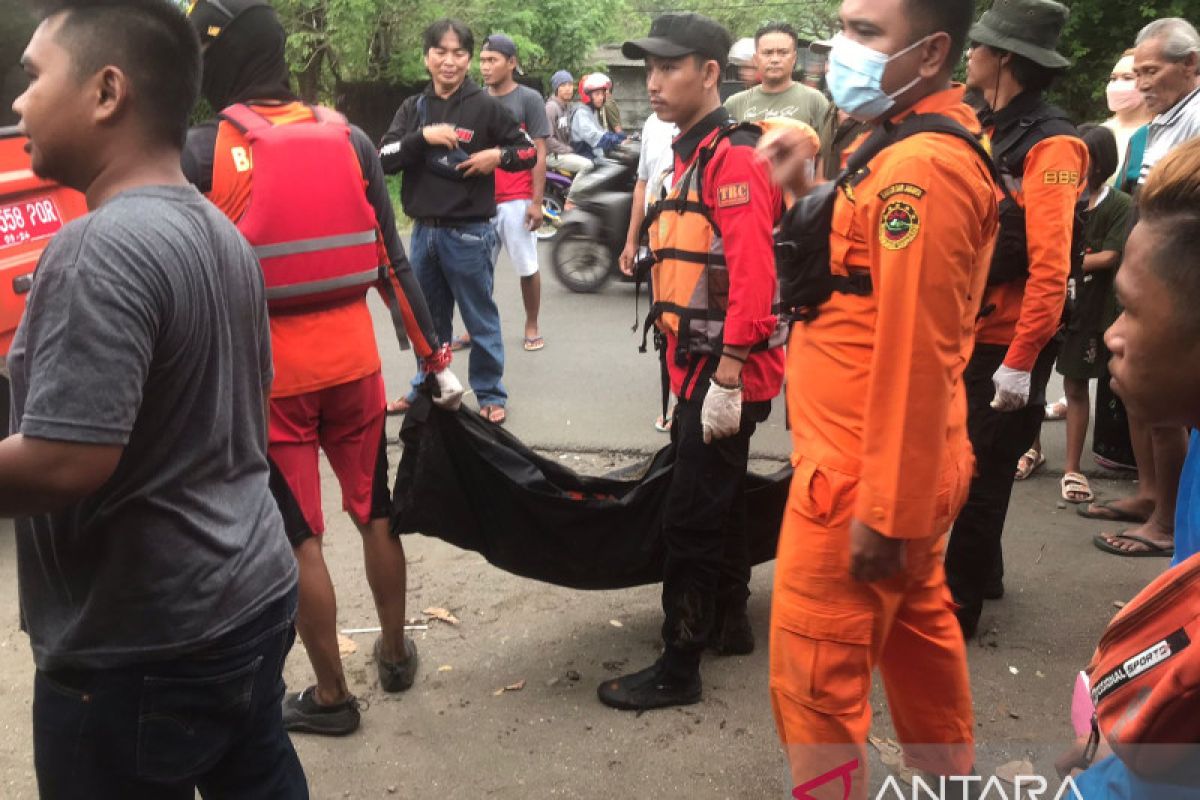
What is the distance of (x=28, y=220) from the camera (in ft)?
15.0

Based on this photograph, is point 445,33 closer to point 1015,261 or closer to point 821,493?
point 1015,261

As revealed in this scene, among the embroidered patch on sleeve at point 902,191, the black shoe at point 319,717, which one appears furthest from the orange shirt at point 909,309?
the black shoe at point 319,717

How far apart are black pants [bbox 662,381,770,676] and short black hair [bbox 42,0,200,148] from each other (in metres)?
1.85

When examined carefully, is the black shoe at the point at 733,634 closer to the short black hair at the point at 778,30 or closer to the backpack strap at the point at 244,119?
the backpack strap at the point at 244,119

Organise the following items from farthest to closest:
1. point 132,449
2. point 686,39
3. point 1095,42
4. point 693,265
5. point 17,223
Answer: point 1095,42, point 17,223, point 686,39, point 693,265, point 132,449

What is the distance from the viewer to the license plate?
445cm

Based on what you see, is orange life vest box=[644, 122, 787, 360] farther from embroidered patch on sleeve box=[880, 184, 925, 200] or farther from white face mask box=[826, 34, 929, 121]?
embroidered patch on sleeve box=[880, 184, 925, 200]

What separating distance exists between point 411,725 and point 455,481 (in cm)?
80

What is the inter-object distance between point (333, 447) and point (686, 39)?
168 cm

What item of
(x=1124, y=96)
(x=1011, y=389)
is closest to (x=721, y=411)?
(x=1011, y=389)

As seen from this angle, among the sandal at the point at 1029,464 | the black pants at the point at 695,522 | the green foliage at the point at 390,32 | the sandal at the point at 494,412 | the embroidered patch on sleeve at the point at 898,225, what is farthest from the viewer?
the green foliage at the point at 390,32

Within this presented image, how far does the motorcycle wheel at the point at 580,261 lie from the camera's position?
10.1m

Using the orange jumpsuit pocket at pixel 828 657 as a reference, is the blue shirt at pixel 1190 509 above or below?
above

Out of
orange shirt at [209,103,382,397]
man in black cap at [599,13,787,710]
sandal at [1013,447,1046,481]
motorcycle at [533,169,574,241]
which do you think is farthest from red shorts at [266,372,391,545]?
motorcycle at [533,169,574,241]
